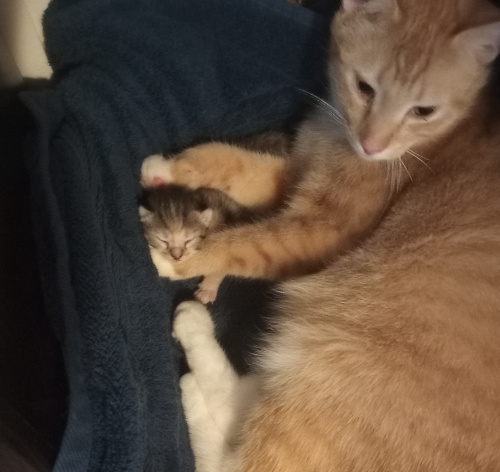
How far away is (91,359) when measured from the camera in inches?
47.0

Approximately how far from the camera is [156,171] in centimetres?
156

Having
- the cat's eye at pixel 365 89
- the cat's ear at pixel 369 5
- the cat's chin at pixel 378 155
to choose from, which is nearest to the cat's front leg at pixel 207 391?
the cat's chin at pixel 378 155

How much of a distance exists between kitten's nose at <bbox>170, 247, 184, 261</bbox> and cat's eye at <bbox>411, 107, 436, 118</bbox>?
68 cm

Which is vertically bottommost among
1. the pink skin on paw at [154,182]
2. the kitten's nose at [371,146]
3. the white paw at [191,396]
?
the white paw at [191,396]

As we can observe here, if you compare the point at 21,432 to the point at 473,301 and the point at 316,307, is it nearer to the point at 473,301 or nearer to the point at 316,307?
the point at 316,307

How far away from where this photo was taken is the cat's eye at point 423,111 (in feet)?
4.32

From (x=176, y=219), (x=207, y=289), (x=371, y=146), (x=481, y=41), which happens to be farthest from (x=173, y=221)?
(x=481, y=41)

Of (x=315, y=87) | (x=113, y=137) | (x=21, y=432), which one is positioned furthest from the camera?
(x=315, y=87)

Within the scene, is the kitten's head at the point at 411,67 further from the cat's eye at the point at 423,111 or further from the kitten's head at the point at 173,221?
the kitten's head at the point at 173,221

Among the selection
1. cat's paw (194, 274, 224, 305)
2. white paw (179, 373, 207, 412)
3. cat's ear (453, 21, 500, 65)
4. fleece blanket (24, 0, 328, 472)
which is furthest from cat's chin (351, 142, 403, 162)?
white paw (179, 373, 207, 412)

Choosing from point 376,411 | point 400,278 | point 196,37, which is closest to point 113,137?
point 196,37

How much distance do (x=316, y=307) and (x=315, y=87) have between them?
2.38ft

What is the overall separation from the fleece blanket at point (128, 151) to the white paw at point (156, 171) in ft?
0.09

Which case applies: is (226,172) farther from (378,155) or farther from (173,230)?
(378,155)
